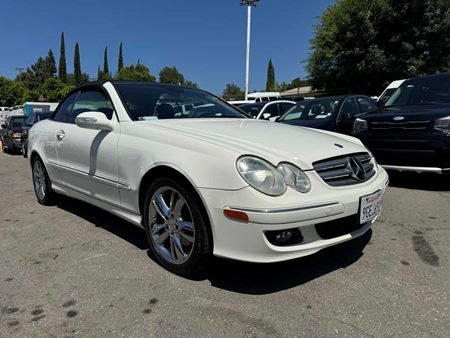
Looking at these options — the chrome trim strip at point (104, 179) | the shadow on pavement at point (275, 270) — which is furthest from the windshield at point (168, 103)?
the shadow on pavement at point (275, 270)

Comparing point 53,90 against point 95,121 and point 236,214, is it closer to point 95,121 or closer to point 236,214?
point 95,121

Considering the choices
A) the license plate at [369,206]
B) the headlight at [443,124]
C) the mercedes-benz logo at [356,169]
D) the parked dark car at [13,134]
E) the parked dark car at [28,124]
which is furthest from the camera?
the parked dark car at [13,134]

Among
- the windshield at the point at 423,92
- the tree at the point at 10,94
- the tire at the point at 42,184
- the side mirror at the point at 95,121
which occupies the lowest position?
the tire at the point at 42,184

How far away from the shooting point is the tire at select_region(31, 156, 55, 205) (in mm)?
4928

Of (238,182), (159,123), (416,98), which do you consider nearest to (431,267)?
(238,182)

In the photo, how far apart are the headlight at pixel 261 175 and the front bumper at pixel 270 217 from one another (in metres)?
0.05

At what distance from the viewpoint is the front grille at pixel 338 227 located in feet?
8.70

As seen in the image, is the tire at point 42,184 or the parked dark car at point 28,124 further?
the parked dark car at point 28,124

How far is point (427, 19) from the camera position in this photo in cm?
2205

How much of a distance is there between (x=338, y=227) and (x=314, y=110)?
5513 mm

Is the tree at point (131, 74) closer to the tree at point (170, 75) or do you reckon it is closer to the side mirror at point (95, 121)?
the tree at point (170, 75)

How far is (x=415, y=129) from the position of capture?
5.38 m

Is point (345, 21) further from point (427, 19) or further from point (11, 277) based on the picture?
point (11, 277)

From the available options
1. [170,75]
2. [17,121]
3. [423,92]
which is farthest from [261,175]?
[170,75]
